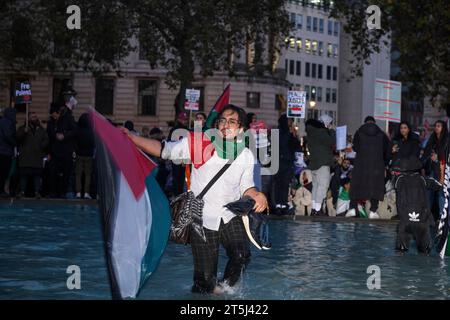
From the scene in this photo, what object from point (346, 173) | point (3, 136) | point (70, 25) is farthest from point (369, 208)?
point (70, 25)

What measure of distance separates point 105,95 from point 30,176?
4691 cm

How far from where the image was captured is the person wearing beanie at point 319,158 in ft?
64.6

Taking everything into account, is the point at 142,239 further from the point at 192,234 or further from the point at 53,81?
the point at 53,81

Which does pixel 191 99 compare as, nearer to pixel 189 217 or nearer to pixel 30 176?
pixel 30 176

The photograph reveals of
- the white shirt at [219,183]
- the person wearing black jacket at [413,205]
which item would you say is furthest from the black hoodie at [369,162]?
the white shirt at [219,183]

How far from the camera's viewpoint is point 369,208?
1994cm

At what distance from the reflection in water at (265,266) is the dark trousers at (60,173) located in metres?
5.37

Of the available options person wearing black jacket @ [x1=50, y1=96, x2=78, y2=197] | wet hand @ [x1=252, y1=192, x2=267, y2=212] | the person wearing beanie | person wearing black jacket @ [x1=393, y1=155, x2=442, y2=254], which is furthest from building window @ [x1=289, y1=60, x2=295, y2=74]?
wet hand @ [x1=252, y1=192, x2=267, y2=212]

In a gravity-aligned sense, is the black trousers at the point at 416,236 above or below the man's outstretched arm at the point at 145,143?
below

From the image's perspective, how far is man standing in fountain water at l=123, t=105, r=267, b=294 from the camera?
7.89m

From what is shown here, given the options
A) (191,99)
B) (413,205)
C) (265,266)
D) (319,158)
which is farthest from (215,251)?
(191,99)

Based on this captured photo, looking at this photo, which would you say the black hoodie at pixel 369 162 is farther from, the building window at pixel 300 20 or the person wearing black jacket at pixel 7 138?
the building window at pixel 300 20

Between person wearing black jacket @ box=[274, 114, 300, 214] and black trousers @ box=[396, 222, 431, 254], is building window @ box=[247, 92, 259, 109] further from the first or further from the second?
black trousers @ box=[396, 222, 431, 254]

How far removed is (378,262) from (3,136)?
39.5 ft
